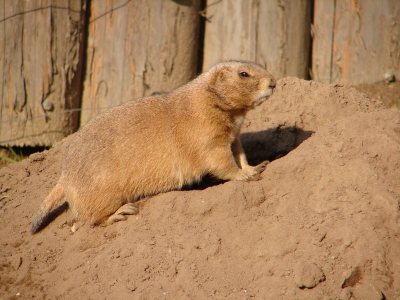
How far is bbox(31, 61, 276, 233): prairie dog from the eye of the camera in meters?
4.87

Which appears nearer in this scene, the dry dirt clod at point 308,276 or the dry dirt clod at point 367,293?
the dry dirt clod at point 367,293

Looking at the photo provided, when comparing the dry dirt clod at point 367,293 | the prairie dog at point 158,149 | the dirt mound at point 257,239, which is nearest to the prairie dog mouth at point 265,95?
the prairie dog at point 158,149

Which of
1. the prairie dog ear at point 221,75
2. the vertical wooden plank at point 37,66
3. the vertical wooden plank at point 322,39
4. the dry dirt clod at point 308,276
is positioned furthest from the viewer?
the vertical wooden plank at point 322,39

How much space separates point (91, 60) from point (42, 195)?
247 centimetres

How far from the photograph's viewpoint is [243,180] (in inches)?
193

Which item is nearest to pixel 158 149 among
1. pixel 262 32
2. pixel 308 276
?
pixel 308 276

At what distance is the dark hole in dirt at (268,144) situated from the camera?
18.4 feet

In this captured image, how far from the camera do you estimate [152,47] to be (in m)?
7.00

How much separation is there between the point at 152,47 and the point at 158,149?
2.46m

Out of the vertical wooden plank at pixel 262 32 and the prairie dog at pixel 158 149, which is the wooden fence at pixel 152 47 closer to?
the vertical wooden plank at pixel 262 32

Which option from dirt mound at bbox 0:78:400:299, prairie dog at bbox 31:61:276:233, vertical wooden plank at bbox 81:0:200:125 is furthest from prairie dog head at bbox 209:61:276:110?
vertical wooden plank at bbox 81:0:200:125

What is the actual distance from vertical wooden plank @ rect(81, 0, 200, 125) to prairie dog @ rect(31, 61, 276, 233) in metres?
1.98

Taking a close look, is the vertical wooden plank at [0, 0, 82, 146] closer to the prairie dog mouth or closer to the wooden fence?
the wooden fence

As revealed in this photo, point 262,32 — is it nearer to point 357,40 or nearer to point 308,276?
point 357,40
